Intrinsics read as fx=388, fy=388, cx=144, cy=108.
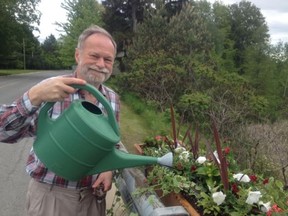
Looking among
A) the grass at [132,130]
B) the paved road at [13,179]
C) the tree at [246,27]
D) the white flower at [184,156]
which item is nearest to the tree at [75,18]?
the tree at [246,27]

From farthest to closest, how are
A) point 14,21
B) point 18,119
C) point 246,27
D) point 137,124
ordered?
1. point 246,27
2. point 14,21
3. point 137,124
4. point 18,119

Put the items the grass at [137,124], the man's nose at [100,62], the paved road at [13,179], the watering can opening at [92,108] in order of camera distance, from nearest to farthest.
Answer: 1. the watering can opening at [92,108]
2. the man's nose at [100,62]
3. the paved road at [13,179]
4. the grass at [137,124]

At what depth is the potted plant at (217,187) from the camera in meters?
1.75

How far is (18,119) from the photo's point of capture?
159cm

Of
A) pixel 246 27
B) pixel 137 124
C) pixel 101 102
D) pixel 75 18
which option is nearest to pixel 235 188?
pixel 101 102

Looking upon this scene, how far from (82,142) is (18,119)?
38 centimetres

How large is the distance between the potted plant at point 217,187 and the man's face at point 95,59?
0.57 m

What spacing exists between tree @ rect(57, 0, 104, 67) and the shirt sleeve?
33183mm

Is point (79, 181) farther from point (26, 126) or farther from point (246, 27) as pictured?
point (246, 27)

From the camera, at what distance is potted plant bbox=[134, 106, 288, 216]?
175cm

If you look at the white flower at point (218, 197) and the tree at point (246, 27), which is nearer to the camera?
the white flower at point (218, 197)

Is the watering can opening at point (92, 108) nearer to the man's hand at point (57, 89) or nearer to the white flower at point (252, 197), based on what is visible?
the man's hand at point (57, 89)

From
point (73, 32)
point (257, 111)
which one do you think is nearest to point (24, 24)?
point (73, 32)

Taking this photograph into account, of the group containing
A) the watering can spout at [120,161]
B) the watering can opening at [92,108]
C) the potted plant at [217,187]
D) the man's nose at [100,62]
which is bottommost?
the potted plant at [217,187]
